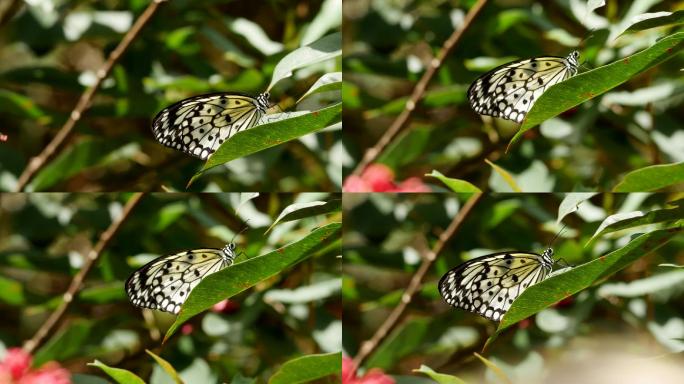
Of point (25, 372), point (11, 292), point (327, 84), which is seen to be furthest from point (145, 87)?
point (25, 372)

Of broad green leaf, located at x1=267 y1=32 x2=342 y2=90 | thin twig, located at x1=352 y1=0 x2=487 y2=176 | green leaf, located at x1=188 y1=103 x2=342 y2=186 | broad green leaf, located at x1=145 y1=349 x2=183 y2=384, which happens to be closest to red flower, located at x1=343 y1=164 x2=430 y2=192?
thin twig, located at x1=352 y1=0 x2=487 y2=176

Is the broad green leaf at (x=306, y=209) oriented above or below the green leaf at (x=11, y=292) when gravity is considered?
below

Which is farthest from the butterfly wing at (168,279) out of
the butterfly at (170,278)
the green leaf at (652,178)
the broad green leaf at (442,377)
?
the green leaf at (652,178)

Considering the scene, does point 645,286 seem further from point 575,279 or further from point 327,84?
point 327,84

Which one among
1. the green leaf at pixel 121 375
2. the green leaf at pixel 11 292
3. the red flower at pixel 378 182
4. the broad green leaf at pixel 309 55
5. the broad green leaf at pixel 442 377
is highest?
the green leaf at pixel 11 292

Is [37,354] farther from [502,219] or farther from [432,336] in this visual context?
[502,219]

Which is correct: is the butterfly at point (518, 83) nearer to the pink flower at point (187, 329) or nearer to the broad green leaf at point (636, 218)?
the broad green leaf at point (636, 218)
